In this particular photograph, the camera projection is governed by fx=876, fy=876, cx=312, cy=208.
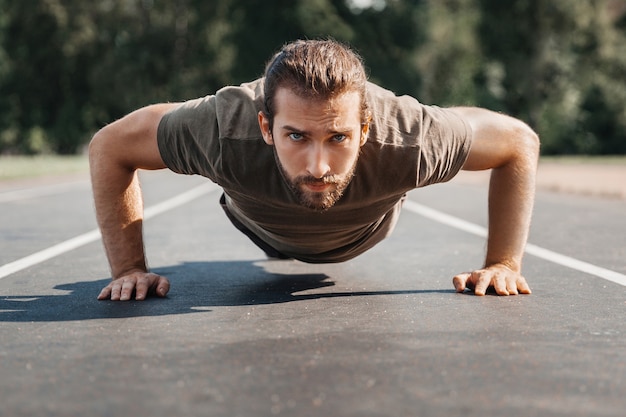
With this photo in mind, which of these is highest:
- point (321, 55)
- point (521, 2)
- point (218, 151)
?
point (521, 2)

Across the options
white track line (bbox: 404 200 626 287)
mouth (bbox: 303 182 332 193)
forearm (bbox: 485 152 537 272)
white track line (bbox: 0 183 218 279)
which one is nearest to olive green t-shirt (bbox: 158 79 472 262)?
mouth (bbox: 303 182 332 193)

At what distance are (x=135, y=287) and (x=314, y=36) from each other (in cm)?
4117

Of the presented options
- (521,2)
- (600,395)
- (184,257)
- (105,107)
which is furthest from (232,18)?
(600,395)

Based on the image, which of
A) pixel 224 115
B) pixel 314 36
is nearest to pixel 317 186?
pixel 224 115

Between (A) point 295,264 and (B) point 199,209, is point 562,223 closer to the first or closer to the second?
(A) point 295,264

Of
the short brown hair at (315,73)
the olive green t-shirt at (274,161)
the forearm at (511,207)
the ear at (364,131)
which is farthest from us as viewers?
the forearm at (511,207)

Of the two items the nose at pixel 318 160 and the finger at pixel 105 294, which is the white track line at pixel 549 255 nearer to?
the nose at pixel 318 160

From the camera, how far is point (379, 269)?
5.71 m

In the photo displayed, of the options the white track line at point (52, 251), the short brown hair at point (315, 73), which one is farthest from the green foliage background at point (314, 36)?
the short brown hair at point (315, 73)

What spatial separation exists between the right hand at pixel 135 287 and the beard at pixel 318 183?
1081 mm

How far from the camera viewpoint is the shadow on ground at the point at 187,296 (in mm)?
4145

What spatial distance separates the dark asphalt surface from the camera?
2.63 m

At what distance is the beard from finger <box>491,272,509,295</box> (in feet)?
3.74

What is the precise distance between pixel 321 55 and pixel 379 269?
220 cm
